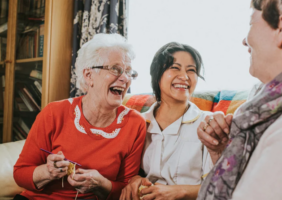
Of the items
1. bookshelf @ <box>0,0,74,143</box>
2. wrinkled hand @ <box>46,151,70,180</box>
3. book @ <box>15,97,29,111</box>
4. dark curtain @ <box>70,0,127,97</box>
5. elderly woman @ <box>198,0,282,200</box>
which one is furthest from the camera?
book @ <box>15,97,29,111</box>

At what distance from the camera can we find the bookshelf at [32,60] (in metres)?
2.38

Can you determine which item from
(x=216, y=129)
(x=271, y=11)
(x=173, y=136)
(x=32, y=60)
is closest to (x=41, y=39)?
(x=32, y=60)

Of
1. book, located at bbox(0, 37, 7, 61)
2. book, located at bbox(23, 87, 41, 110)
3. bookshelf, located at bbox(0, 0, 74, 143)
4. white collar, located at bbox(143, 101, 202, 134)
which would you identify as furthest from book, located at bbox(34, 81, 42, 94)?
white collar, located at bbox(143, 101, 202, 134)

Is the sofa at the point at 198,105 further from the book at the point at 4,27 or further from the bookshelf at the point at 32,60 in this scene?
the book at the point at 4,27

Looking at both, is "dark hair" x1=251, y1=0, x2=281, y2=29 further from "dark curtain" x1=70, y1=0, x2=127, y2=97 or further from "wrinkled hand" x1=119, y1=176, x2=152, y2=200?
"dark curtain" x1=70, y1=0, x2=127, y2=97

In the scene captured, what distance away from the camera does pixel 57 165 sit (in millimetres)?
1062

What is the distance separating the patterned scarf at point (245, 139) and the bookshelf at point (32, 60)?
208 cm

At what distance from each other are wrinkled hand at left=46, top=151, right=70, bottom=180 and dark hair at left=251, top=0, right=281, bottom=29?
0.92m

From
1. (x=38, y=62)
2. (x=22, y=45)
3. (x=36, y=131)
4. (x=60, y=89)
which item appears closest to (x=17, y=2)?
(x=22, y=45)

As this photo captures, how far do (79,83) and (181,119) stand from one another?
65 centimetres

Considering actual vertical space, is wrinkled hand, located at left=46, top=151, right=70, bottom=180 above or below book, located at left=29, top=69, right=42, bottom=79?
below

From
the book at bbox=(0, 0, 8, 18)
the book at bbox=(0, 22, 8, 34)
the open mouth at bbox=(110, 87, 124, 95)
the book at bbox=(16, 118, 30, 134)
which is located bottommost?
the book at bbox=(16, 118, 30, 134)

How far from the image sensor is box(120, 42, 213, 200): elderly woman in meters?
1.18

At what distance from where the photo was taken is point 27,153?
124cm
